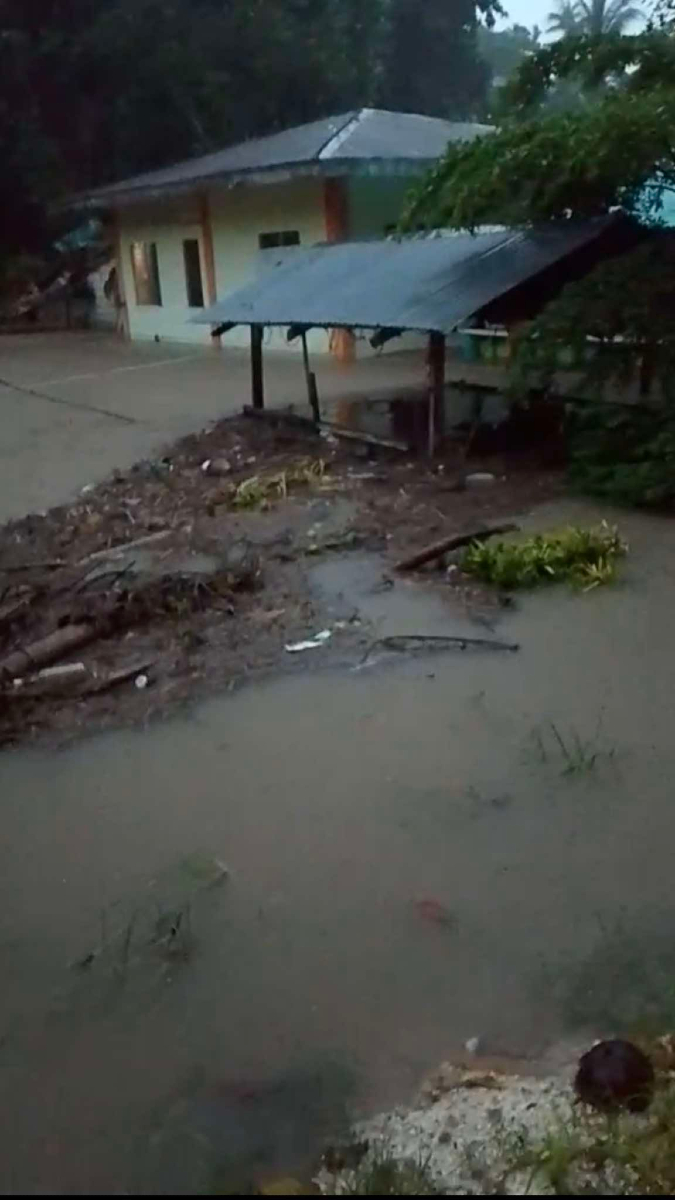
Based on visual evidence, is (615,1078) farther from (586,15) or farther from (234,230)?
(586,15)

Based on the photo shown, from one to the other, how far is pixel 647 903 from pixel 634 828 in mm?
426

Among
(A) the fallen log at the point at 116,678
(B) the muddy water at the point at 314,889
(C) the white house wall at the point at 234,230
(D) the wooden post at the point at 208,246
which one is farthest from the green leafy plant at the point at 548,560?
(D) the wooden post at the point at 208,246

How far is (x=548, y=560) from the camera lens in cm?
630

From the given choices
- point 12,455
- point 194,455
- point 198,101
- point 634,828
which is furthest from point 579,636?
point 198,101

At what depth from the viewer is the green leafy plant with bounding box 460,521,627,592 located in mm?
6195

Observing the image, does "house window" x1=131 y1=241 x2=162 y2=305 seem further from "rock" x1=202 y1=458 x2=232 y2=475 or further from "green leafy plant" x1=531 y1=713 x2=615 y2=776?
"green leafy plant" x1=531 y1=713 x2=615 y2=776

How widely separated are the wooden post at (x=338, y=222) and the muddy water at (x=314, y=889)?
1093cm

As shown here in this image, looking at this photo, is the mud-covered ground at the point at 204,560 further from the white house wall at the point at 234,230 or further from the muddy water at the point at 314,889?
the white house wall at the point at 234,230

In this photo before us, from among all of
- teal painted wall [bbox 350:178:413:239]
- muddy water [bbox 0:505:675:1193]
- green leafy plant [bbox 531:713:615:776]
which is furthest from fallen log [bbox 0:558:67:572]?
teal painted wall [bbox 350:178:413:239]

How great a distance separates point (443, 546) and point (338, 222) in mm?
10658

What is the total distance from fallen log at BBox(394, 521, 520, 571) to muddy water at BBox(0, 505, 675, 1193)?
1.19 meters

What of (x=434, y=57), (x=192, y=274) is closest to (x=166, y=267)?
(x=192, y=274)

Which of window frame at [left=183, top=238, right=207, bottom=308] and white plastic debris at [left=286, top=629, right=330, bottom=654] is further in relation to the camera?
window frame at [left=183, top=238, right=207, bottom=308]

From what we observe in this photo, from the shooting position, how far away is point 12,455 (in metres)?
10.9
